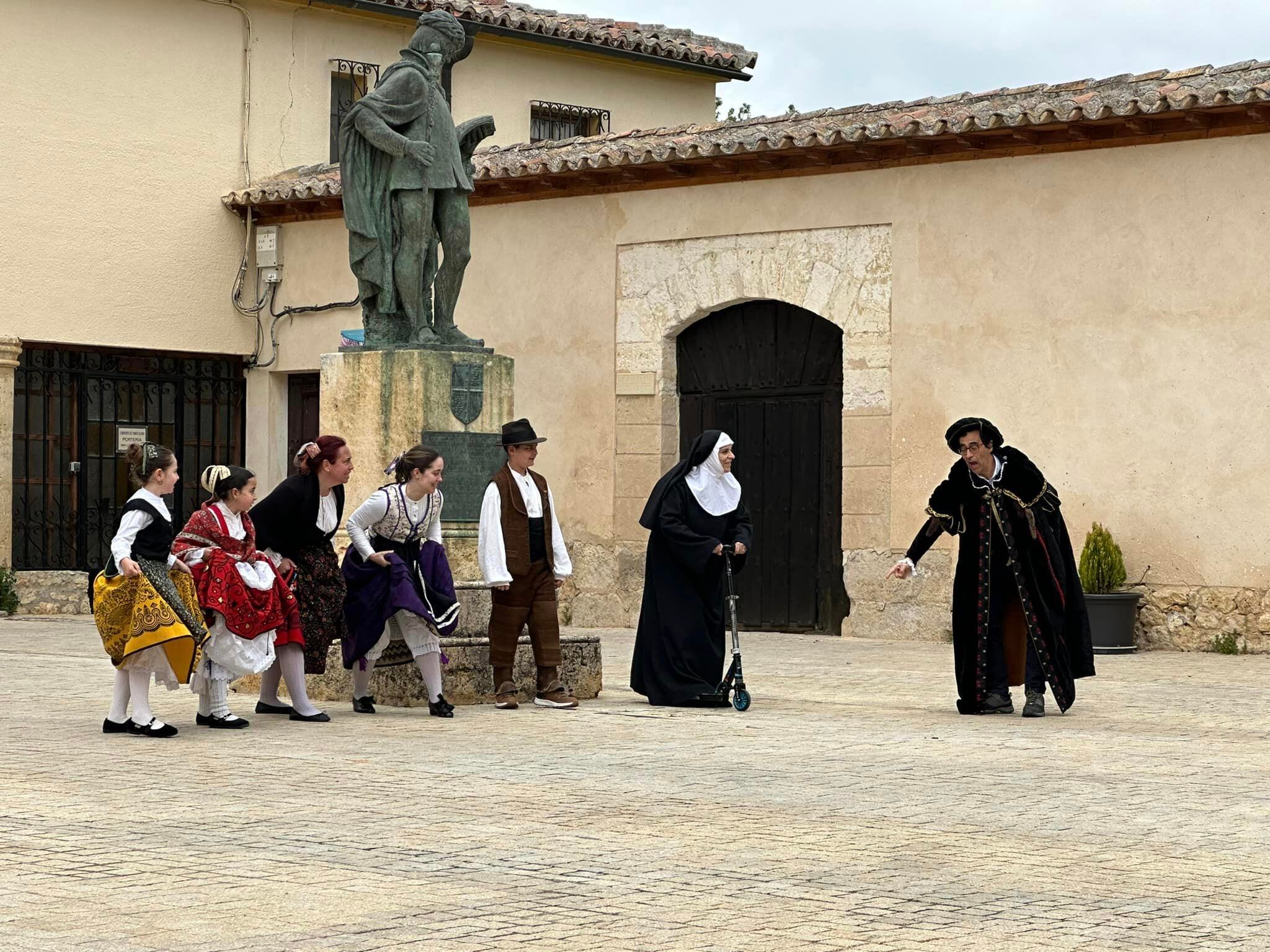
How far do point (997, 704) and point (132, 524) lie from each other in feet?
14.4

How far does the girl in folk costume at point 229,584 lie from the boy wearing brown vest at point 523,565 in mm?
1297

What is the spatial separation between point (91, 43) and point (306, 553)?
10629 millimetres

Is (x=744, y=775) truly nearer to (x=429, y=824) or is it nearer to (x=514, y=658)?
(x=429, y=824)

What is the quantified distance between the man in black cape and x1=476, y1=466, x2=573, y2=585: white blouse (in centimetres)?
174

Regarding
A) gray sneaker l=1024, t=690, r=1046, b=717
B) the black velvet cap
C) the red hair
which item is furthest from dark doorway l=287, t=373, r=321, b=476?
gray sneaker l=1024, t=690, r=1046, b=717

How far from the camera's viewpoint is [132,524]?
30.6ft

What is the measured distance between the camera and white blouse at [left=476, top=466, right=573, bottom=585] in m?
10.5

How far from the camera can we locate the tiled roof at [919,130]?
14.3m

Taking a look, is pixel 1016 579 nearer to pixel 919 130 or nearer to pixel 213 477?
pixel 213 477

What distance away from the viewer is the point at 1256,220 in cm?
1428

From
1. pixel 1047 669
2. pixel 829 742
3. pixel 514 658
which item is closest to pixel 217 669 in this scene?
pixel 514 658

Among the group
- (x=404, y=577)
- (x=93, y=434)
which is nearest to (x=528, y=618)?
(x=404, y=577)

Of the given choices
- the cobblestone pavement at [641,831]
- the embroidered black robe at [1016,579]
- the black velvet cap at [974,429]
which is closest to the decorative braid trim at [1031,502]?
the embroidered black robe at [1016,579]

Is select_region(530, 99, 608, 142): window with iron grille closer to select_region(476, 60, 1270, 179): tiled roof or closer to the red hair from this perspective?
select_region(476, 60, 1270, 179): tiled roof
